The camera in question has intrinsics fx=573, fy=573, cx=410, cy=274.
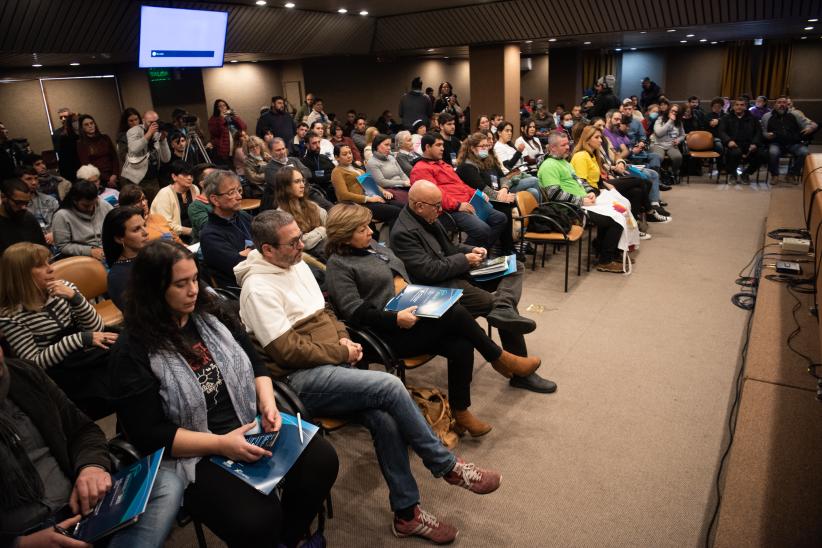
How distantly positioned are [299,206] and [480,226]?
1.84 meters

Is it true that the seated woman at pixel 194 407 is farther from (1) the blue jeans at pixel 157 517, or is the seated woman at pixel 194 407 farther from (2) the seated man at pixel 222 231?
(2) the seated man at pixel 222 231

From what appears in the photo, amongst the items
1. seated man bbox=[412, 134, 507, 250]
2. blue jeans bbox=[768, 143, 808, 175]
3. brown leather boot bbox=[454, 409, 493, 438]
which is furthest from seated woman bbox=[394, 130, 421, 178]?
blue jeans bbox=[768, 143, 808, 175]

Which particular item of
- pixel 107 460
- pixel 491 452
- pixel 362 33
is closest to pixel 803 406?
pixel 491 452

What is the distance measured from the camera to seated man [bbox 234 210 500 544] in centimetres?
234

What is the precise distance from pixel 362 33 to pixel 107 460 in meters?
10.9

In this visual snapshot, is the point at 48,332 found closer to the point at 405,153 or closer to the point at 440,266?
the point at 440,266

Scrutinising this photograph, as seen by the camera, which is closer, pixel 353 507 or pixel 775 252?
pixel 353 507

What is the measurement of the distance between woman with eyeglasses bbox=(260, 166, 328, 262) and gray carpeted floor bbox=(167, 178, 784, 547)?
1.24 meters

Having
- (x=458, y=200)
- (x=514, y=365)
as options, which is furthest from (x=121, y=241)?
(x=458, y=200)

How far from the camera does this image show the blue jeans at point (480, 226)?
534 centimetres

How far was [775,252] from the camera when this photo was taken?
4875 millimetres

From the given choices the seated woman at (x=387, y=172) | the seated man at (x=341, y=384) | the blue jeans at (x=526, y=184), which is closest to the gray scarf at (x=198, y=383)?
the seated man at (x=341, y=384)

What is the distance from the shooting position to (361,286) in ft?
9.62

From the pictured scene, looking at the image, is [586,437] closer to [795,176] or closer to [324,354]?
[324,354]
